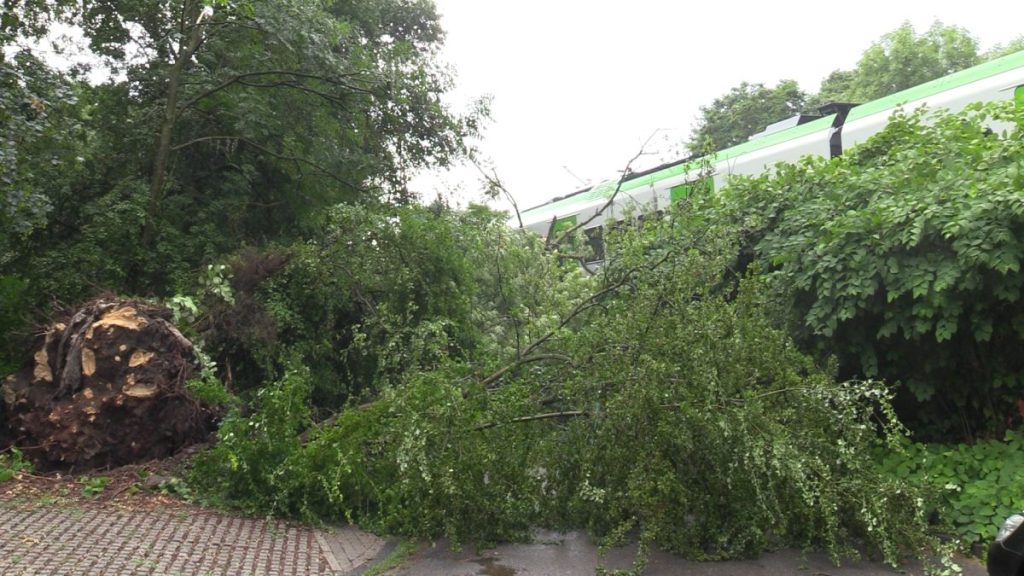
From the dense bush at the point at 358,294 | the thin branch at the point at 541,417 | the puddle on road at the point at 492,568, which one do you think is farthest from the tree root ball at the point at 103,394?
the puddle on road at the point at 492,568

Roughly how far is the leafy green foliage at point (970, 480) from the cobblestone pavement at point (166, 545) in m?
4.18

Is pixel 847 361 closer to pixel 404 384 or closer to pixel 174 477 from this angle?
pixel 404 384

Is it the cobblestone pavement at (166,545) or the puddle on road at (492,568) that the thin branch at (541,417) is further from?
the cobblestone pavement at (166,545)

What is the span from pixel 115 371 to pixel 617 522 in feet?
16.0

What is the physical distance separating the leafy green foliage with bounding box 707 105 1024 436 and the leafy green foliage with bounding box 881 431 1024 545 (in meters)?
0.55

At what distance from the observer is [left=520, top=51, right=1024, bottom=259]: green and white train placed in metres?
10.3

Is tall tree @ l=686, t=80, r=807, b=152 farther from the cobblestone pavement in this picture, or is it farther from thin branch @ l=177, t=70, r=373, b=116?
the cobblestone pavement

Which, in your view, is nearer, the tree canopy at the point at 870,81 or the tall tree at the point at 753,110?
the tree canopy at the point at 870,81

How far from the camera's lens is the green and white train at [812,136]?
10281mm

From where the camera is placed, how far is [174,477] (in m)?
7.26

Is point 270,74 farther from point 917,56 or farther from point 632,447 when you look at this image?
point 917,56

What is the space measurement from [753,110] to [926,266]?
35.6m

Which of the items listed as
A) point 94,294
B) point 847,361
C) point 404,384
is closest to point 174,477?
point 404,384

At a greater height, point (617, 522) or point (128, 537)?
point (128, 537)
